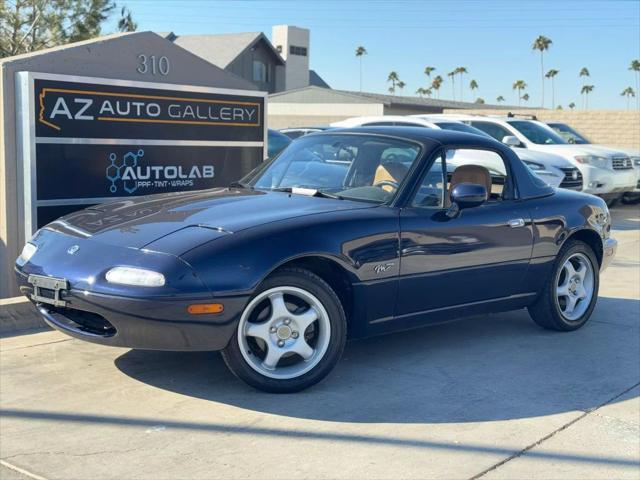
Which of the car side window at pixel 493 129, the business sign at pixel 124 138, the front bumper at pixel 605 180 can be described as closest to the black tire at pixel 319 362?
the business sign at pixel 124 138

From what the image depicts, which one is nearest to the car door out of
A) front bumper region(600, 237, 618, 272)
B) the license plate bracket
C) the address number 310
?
front bumper region(600, 237, 618, 272)

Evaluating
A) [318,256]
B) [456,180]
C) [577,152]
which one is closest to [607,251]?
[456,180]

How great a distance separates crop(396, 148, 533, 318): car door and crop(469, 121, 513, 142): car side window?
33.1 ft

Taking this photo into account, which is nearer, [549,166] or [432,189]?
[432,189]

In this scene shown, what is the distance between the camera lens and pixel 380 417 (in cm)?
450

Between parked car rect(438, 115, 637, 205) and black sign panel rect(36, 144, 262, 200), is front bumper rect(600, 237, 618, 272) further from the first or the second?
parked car rect(438, 115, 637, 205)

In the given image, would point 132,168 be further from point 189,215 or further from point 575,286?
point 575,286

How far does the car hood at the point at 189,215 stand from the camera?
468 centimetres

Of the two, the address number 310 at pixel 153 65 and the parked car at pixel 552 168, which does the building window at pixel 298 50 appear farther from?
the address number 310 at pixel 153 65

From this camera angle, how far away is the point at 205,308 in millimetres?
4352

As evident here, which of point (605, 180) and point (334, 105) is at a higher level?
point (334, 105)

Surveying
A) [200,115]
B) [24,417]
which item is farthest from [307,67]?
[24,417]

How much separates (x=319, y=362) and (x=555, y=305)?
2391 millimetres

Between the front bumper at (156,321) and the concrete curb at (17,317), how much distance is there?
Answer: 1.83 m
